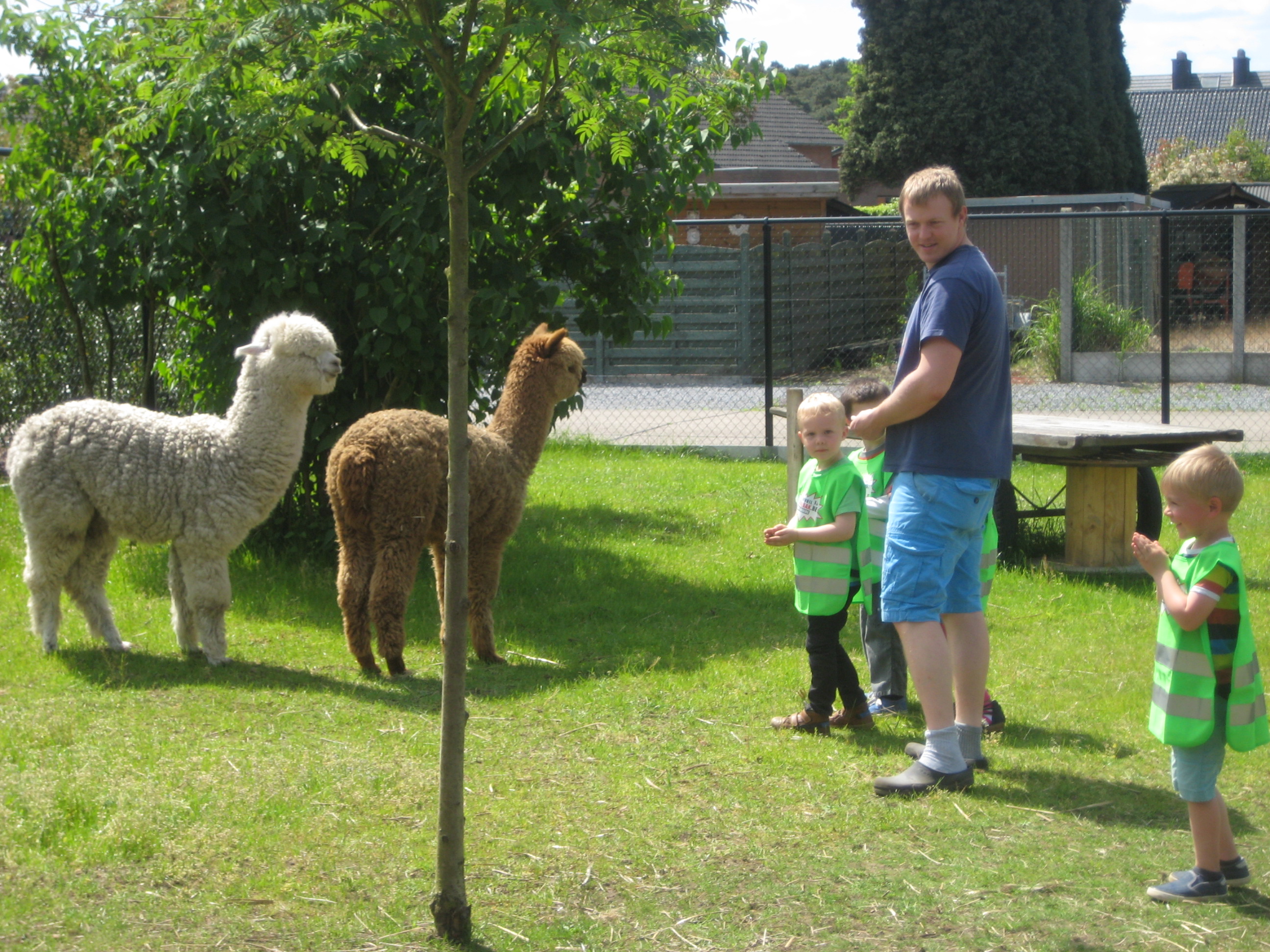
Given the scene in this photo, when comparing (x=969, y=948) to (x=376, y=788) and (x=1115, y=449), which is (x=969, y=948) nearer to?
(x=376, y=788)

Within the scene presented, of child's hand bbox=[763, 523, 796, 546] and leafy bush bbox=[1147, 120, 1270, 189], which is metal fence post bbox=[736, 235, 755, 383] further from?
leafy bush bbox=[1147, 120, 1270, 189]

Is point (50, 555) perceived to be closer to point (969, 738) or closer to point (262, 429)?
point (262, 429)

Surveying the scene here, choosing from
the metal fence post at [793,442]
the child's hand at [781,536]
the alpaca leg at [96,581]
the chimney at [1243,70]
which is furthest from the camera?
the chimney at [1243,70]

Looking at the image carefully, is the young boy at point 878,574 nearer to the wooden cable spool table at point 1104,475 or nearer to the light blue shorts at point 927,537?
the light blue shorts at point 927,537

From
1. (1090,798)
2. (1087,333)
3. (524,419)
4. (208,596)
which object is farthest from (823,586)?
(1087,333)

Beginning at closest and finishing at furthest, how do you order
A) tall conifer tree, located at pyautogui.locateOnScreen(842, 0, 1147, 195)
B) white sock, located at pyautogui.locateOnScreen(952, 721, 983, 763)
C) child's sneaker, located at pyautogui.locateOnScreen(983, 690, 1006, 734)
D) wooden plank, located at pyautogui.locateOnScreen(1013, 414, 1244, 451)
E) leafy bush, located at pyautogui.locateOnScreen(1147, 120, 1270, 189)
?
white sock, located at pyautogui.locateOnScreen(952, 721, 983, 763) → child's sneaker, located at pyautogui.locateOnScreen(983, 690, 1006, 734) → wooden plank, located at pyautogui.locateOnScreen(1013, 414, 1244, 451) → tall conifer tree, located at pyautogui.locateOnScreen(842, 0, 1147, 195) → leafy bush, located at pyautogui.locateOnScreen(1147, 120, 1270, 189)

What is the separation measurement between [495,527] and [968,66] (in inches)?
1199

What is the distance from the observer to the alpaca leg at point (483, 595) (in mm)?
5992

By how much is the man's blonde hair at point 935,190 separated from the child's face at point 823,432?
895 mm

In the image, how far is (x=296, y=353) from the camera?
5676mm

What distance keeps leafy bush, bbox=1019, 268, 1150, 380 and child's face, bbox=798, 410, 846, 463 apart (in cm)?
1524

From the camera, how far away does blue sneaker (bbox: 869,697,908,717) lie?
527 centimetres

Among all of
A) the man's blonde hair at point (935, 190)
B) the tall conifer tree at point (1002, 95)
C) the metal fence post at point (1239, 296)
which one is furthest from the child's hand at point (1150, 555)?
the tall conifer tree at point (1002, 95)

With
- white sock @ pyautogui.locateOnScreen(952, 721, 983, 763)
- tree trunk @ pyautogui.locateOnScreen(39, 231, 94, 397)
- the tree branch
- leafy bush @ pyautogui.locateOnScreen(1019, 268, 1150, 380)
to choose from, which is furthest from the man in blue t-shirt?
leafy bush @ pyautogui.locateOnScreen(1019, 268, 1150, 380)
